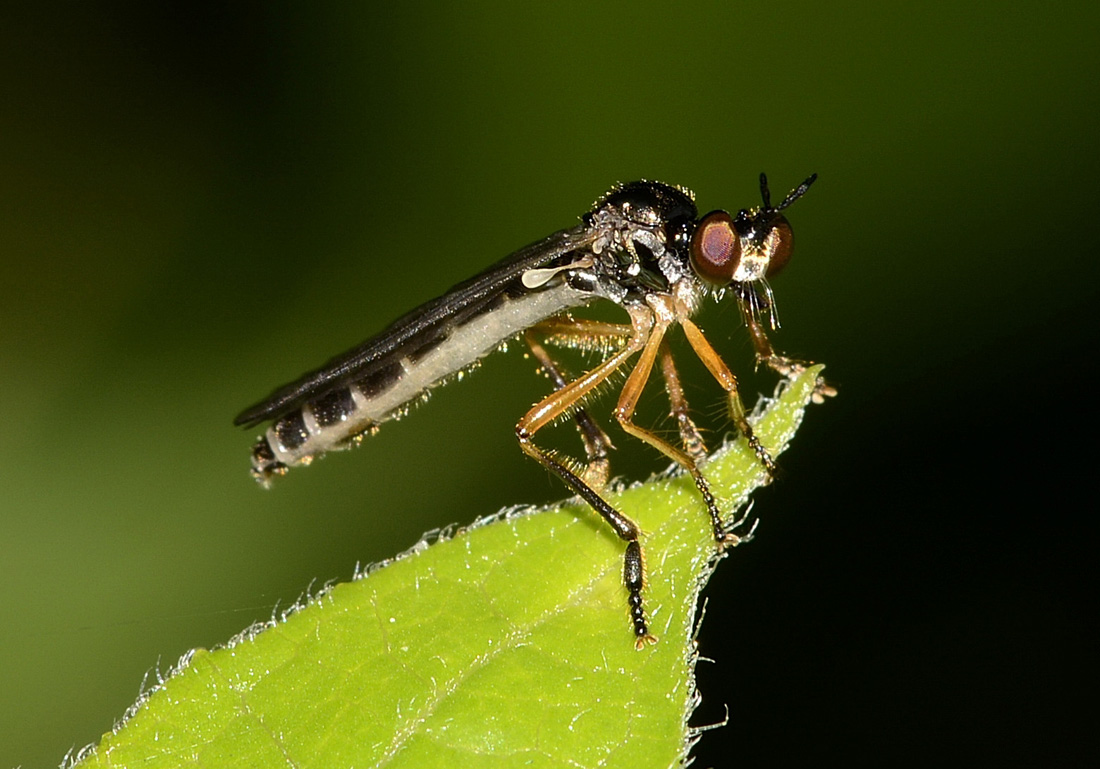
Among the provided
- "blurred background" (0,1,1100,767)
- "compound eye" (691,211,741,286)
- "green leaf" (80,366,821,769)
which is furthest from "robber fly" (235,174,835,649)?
"green leaf" (80,366,821,769)

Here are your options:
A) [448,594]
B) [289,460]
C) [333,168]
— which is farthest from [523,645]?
[333,168]

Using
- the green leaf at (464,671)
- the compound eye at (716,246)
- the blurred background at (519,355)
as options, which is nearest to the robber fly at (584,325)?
the compound eye at (716,246)

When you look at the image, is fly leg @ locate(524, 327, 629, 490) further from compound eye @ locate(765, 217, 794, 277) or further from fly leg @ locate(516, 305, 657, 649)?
compound eye @ locate(765, 217, 794, 277)

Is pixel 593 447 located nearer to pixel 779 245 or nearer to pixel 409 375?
pixel 409 375

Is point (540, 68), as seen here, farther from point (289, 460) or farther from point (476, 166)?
point (289, 460)

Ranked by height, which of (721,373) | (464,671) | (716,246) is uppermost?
(716,246)

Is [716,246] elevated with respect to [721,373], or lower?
elevated

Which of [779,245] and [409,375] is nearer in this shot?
[779,245]

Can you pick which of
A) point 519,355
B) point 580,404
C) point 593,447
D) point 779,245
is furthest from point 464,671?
point 519,355
